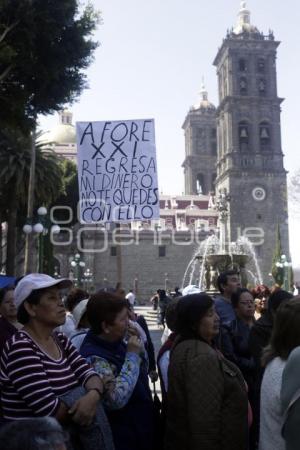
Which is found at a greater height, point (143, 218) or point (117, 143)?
point (117, 143)

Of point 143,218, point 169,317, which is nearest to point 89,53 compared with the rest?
point 143,218

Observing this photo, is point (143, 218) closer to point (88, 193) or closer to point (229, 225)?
point (88, 193)

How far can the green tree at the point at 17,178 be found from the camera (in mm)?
27531

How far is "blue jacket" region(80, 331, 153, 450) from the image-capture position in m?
3.40

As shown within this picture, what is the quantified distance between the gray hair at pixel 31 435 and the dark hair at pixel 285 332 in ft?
5.02

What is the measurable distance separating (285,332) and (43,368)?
133 centimetres

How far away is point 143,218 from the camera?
824 cm

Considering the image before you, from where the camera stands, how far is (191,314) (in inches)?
141

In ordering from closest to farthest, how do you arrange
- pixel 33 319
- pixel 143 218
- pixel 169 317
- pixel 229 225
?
pixel 33 319 → pixel 169 317 → pixel 143 218 → pixel 229 225

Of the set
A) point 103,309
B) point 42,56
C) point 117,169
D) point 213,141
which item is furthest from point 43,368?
point 213,141

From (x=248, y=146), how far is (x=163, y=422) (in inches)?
1993

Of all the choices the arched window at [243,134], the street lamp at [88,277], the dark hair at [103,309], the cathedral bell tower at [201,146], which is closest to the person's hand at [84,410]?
the dark hair at [103,309]

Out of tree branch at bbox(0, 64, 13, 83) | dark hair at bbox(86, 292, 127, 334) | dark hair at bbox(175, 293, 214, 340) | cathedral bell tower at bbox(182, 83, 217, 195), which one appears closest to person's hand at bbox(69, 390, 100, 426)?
dark hair at bbox(86, 292, 127, 334)

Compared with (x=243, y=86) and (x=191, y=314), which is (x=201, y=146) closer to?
(x=243, y=86)
